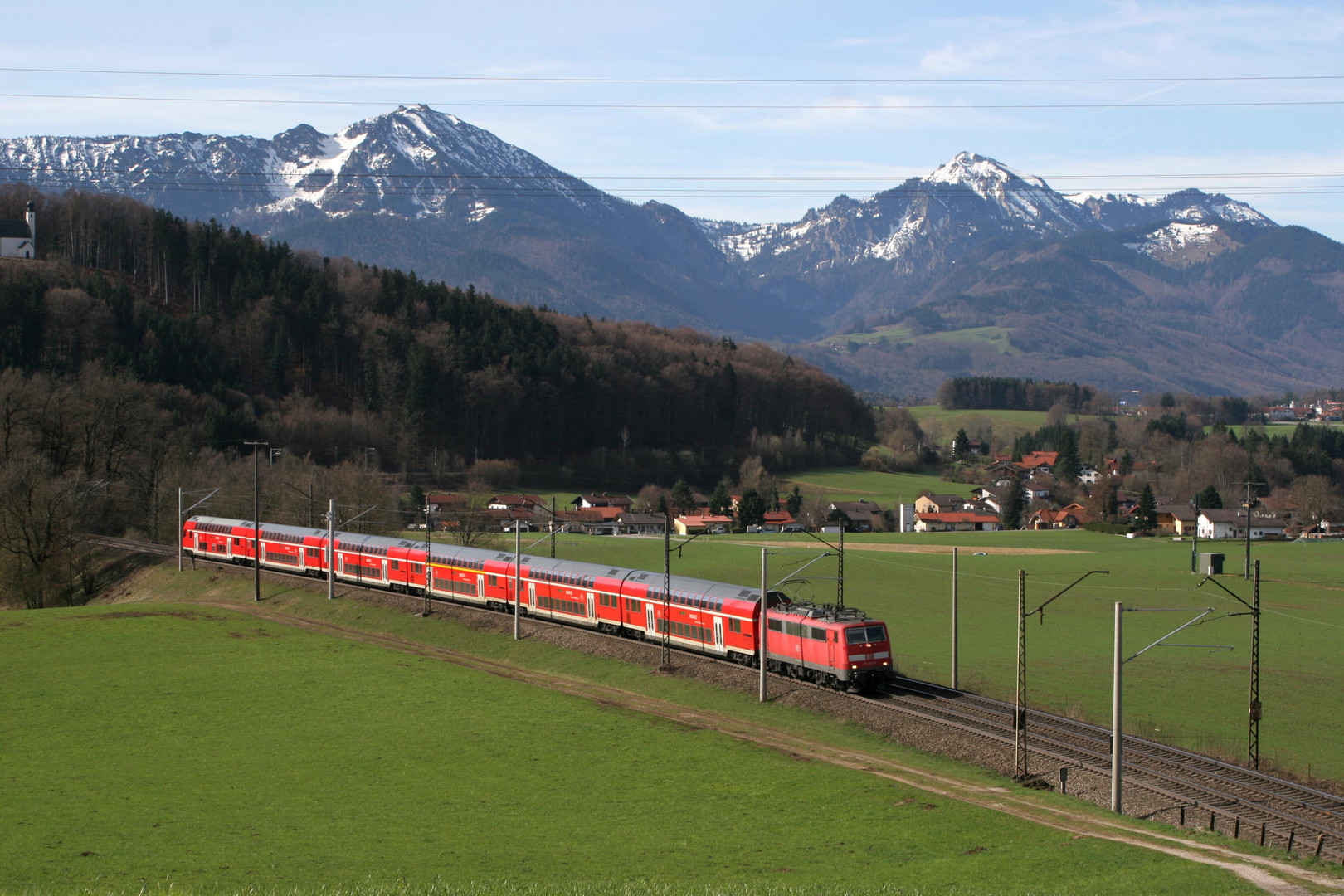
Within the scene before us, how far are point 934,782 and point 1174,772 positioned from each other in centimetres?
732

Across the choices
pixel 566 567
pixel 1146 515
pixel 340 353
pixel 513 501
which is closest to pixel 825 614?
pixel 566 567

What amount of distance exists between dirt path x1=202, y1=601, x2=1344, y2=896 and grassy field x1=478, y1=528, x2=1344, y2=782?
1080 cm

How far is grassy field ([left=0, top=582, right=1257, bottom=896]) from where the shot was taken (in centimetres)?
2295

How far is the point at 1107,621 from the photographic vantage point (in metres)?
71.3

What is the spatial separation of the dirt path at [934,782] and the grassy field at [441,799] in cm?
77

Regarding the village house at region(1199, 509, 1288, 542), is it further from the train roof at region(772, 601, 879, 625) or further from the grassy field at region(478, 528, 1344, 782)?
the train roof at region(772, 601, 879, 625)

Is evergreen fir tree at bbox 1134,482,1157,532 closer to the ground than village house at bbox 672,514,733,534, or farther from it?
A: farther from it

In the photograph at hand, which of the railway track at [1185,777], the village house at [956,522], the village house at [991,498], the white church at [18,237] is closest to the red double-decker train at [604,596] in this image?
the railway track at [1185,777]

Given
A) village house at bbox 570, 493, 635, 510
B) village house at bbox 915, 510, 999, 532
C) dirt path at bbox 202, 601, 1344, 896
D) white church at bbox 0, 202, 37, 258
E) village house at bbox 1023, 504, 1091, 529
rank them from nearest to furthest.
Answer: dirt path at bbox 202, 601, 1344, 896 < village house at bbox 570, 493, 635, 510 < village house at bbox 915, 510, 999, 532 < white church at bbox 0, 202, 37, 258 < village house at bbox 1023, 504, 1091, 529

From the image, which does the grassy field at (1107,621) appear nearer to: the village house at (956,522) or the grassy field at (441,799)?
the grassy field at (441,799)

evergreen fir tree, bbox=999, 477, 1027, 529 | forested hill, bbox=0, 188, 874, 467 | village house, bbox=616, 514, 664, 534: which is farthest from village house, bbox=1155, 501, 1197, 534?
village house, bbox=616, 514, 664, 534

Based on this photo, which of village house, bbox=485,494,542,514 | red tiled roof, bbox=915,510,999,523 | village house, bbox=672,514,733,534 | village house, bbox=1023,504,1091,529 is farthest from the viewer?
village house, bbox=1023,504,1091,529

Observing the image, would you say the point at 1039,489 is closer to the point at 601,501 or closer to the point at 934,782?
the point at 601,501

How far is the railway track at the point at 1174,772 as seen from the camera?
2692 cm
